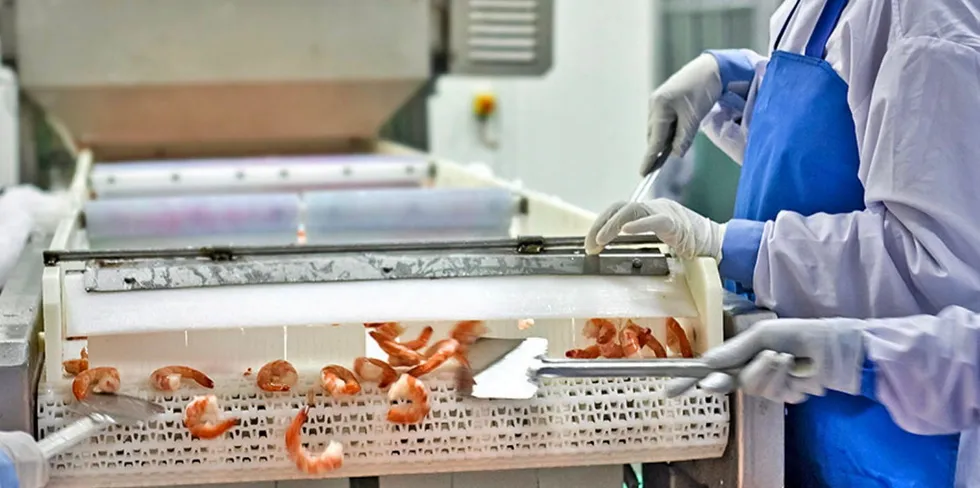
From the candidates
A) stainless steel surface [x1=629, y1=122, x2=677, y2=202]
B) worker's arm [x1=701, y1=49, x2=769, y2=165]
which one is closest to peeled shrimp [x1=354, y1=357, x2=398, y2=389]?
stainless steel surface [x1=629, y1=122, x2=677, y2=202]

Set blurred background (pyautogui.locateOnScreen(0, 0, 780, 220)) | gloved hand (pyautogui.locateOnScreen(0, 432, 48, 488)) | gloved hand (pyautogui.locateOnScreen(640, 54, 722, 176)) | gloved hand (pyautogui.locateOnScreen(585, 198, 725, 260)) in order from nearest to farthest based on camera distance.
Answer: gloved hand (pyautogui.locateOnScreen(0, 432, 48, 488)), gloved hand (pyautogui.locateOnScreen(585, 198, 725, 260)), gloved hand (pyautogui.locateOnScreen(640, 54, 722, 176)), blurred background (pyautogui.locateOnScreen(0, 0, 780, 220))

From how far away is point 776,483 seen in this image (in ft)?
3.87

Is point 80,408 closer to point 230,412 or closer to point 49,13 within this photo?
point 230,412

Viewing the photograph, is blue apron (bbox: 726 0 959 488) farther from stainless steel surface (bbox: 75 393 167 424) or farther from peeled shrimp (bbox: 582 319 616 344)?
stainless steel surface (bbox: 75 393 167 424)

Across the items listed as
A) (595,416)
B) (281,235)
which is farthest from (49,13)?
(595,416)

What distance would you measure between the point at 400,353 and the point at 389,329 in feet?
0.20

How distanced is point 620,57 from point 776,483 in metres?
3.88

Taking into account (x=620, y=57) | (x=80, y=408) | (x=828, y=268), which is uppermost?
(x=620, y=57)

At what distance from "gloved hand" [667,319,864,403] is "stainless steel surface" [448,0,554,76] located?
232 cm

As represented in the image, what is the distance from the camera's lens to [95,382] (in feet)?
3.69

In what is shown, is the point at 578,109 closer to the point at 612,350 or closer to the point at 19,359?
the point at 612,350

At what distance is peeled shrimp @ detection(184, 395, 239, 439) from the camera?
1.11m

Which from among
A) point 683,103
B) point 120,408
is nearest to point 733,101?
point 683,103

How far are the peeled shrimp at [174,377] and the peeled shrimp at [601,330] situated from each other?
1.46 feet
